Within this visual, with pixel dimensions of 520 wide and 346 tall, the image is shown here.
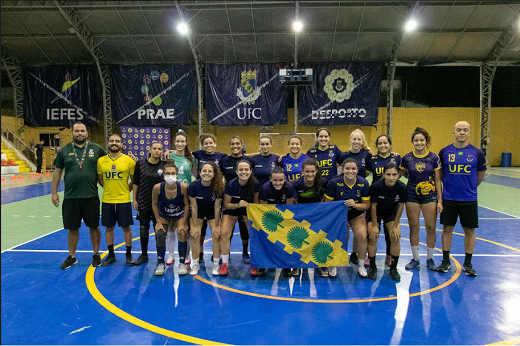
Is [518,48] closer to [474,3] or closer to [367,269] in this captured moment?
[474,3]

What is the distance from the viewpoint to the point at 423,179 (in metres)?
5.20

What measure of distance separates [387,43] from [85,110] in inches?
714

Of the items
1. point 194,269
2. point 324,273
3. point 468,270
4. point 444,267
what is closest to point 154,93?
point 194,269

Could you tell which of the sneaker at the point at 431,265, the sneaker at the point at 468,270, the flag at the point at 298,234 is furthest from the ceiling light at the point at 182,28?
the sneaker at the point at 468,270

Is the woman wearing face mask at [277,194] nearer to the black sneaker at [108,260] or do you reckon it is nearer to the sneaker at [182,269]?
the sneaker at [182,269]

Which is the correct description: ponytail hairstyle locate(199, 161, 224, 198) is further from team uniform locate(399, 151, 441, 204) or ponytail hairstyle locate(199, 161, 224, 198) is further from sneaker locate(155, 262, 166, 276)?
team uniform locate(399, 151, 441, 204)

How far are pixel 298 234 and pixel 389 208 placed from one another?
4.46 feet

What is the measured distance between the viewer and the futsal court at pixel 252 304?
3525mm

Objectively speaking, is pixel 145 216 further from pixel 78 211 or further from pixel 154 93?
pixel 154 93

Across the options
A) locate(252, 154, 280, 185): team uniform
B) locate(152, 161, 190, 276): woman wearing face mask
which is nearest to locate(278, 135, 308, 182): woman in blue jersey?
locate(252, 154, 280, 185): team uniform

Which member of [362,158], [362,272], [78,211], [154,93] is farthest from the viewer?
[154,93]

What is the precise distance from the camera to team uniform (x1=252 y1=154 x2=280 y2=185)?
5.57 meters

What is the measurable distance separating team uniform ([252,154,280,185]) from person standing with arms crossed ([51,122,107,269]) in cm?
250

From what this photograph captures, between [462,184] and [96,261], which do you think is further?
[96,261]
